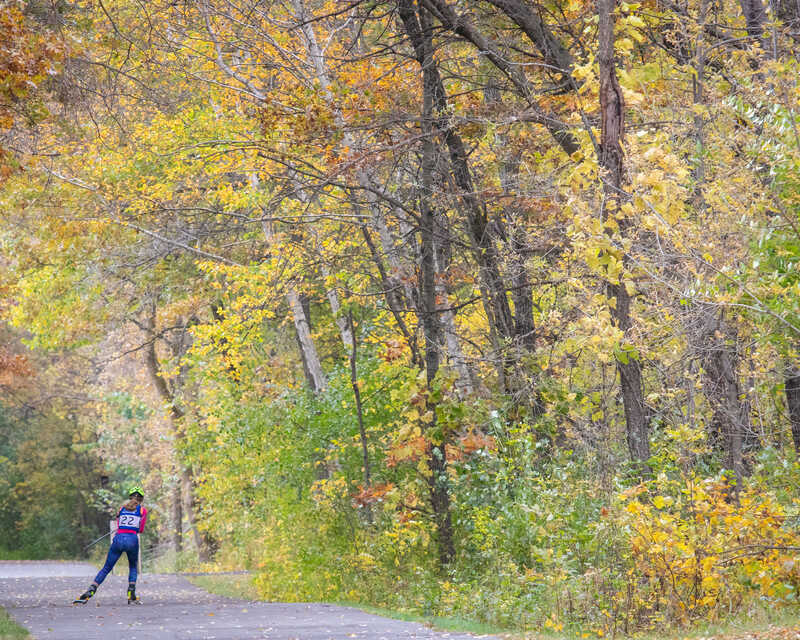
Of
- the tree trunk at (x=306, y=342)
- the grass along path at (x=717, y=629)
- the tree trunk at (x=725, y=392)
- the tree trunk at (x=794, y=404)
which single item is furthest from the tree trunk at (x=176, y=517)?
the tree trunk at (x=794, y=404)

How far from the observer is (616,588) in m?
10.3

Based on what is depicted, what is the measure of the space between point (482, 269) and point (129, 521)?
680cm

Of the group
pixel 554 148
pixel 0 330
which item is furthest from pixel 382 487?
pixel 0 330

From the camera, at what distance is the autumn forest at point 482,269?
9680 millimetres

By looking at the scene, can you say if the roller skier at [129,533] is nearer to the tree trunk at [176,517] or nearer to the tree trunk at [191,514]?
the tree trunk at [191,514]

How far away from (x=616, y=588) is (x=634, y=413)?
2085mm

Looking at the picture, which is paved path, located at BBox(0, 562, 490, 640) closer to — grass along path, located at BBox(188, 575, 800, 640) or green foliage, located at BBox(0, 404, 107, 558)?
grass along path, located at BBox(188, 575, 800, 640)

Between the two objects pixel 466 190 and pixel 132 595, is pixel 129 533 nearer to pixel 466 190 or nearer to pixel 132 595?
pixel 132 595

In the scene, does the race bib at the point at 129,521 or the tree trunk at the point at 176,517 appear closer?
the race bib at the point at 129,521

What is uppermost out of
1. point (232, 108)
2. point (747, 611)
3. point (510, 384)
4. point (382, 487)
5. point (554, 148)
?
point (232, 108)

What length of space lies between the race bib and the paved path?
1.18m

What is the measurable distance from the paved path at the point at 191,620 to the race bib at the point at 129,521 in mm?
1179

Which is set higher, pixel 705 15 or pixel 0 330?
pixel 0 330

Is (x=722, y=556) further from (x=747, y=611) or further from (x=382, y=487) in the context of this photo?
(x=382, y=487)
